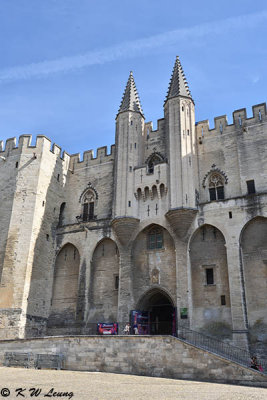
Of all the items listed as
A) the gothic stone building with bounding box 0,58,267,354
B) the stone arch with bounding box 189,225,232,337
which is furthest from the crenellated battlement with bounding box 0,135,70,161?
the stone arch with bounding box 189,225,232,337

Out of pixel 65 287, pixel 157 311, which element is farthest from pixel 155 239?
pixel 65 287

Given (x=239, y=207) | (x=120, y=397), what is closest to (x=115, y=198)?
(x=239, y=207)

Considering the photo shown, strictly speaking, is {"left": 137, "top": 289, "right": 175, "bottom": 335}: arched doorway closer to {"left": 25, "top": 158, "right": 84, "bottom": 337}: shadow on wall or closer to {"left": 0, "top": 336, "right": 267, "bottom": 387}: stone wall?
{"left": 25, "top": 158, "right": 84, "bottom": 337}: shadow on wall

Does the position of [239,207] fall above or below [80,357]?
above

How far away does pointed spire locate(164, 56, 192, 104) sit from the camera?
25.4 meters

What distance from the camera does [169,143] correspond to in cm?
2400

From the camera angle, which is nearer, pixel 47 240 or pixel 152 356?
pixel 152 356

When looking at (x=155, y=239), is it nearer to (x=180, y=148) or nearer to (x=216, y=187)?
(x=216, y=187)

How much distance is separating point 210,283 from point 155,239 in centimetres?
427

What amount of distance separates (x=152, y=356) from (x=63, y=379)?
4266mm

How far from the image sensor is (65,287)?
24766 mm

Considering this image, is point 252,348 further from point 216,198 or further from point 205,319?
point 216,198

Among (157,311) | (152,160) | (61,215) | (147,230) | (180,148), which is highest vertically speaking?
(152,160)

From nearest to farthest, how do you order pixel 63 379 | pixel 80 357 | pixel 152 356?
pixel 63 379 → pixel 152 356 → pixel 80 357
